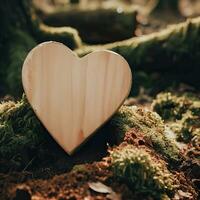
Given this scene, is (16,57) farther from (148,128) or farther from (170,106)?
(148,128)

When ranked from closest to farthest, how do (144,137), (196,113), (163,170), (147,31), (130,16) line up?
(163,170)
(144,137)
(196,113)
(130,16)
(147,31)

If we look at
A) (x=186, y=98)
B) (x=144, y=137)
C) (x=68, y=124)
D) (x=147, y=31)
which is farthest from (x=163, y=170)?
(x=147, y=31)

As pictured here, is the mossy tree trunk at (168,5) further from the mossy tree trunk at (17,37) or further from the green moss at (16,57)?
the green moss at (16,57)

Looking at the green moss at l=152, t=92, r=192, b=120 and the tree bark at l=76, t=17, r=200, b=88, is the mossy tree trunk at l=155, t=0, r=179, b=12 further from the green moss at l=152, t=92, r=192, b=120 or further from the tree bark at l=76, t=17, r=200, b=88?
the green moss at l=152, t=92, r=192, b=120

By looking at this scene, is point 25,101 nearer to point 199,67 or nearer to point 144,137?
point 144,137

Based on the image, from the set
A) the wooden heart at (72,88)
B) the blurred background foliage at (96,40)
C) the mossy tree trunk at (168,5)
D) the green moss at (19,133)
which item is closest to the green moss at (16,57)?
the blurred background foliage at (96,40)
